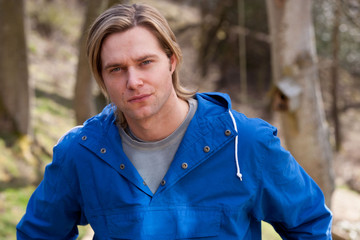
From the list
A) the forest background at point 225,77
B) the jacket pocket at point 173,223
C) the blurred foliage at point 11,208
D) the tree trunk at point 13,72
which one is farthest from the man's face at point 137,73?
the tree trunk at point 13,72

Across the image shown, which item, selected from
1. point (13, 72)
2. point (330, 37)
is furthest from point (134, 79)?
point (330, 37)

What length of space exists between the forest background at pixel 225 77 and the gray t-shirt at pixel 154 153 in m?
3.49

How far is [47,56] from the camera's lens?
14.4m

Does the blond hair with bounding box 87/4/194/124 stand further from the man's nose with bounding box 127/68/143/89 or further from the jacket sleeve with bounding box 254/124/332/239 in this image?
the jacket sleeve with bounding box 254/124/332/239

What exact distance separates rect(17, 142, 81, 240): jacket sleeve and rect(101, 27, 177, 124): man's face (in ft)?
1.37

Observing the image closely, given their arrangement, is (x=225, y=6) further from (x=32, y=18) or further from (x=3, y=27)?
(x=3, y=27)

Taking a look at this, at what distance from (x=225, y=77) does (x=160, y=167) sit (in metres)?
15.0

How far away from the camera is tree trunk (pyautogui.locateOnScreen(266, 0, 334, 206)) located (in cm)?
546

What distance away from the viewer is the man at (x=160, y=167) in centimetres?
189

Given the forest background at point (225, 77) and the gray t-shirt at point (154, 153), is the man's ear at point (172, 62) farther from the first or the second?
the forest background at point (225, 77)

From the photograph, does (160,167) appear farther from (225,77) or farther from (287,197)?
(225,77)

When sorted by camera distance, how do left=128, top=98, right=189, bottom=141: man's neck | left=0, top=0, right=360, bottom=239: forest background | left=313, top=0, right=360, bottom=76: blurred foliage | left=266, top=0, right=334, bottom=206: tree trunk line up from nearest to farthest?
left=128, top=98, right=189, bottom=141: man's neck
left=266, top=0, right=334, bottom=206: tree trunk
left=0, top=0, right=360, bottom=239: forest background
left=313, top=0, right=360, bottom=76: blurred foliage

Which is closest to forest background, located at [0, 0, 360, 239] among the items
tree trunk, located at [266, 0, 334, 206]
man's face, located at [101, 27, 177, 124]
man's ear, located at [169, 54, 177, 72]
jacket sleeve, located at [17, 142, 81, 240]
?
tree trunk, located at [266, 0, 334, 206]

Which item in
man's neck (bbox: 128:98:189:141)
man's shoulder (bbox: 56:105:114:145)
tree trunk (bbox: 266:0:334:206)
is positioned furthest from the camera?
tree trunk (bbox: 266:0:334:206)
